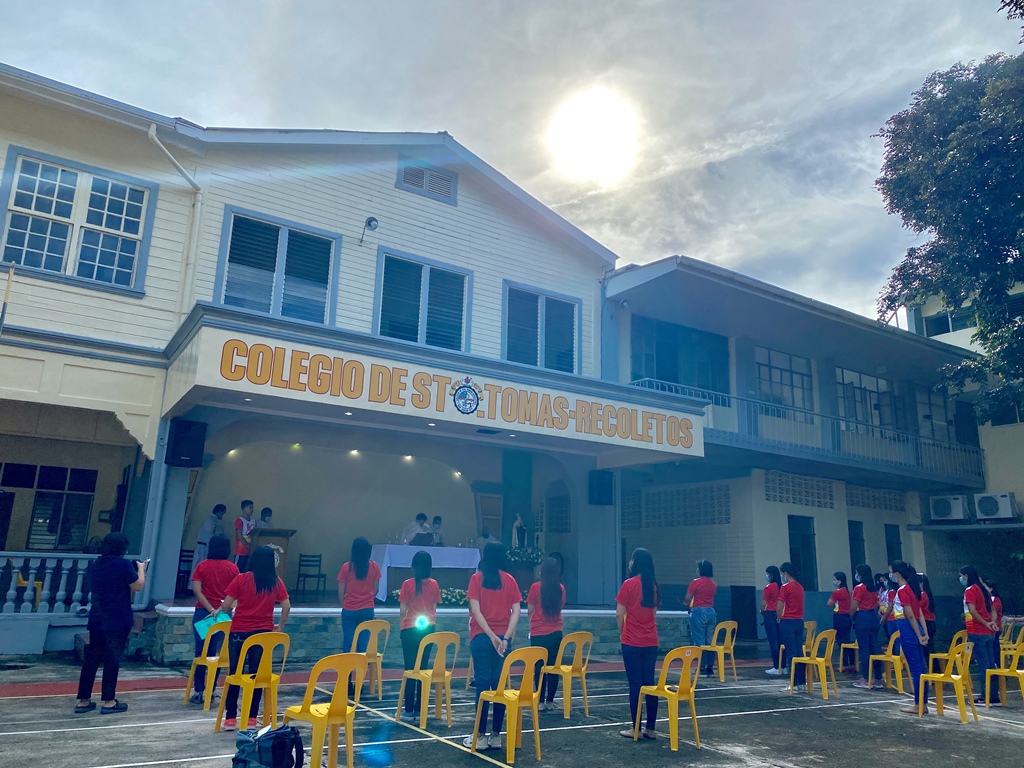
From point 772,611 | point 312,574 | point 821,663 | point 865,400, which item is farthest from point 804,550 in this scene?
point 312,574

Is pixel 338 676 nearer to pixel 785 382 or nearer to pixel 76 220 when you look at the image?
pixel 76 220

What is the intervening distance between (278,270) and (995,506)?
19861 millimetres

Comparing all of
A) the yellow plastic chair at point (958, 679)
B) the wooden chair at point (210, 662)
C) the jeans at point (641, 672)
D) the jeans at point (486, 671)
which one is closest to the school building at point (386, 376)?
the wooden chair at point (210, 662)

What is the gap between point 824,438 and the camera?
1847cm

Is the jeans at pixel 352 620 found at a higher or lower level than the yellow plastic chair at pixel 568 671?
higher

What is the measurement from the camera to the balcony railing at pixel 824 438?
16.6 metres

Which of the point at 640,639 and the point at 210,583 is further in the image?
the point at 210,583

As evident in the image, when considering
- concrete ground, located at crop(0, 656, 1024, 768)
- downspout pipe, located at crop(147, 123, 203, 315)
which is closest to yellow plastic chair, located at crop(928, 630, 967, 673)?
concrete ground, located at crop(0, 656, 1024, 768)

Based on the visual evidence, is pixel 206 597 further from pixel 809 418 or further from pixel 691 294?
pixel 809 418

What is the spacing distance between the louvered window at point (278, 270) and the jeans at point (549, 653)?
6.81 meters

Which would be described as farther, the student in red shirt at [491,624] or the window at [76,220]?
the window at [76,220]

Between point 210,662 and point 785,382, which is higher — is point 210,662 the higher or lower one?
the lower one

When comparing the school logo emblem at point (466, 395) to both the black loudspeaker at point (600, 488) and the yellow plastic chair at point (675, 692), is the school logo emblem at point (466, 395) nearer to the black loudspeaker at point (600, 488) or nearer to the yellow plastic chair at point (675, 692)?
the black loudspeaker at point (600, 488)

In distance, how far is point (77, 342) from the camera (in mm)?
10852
